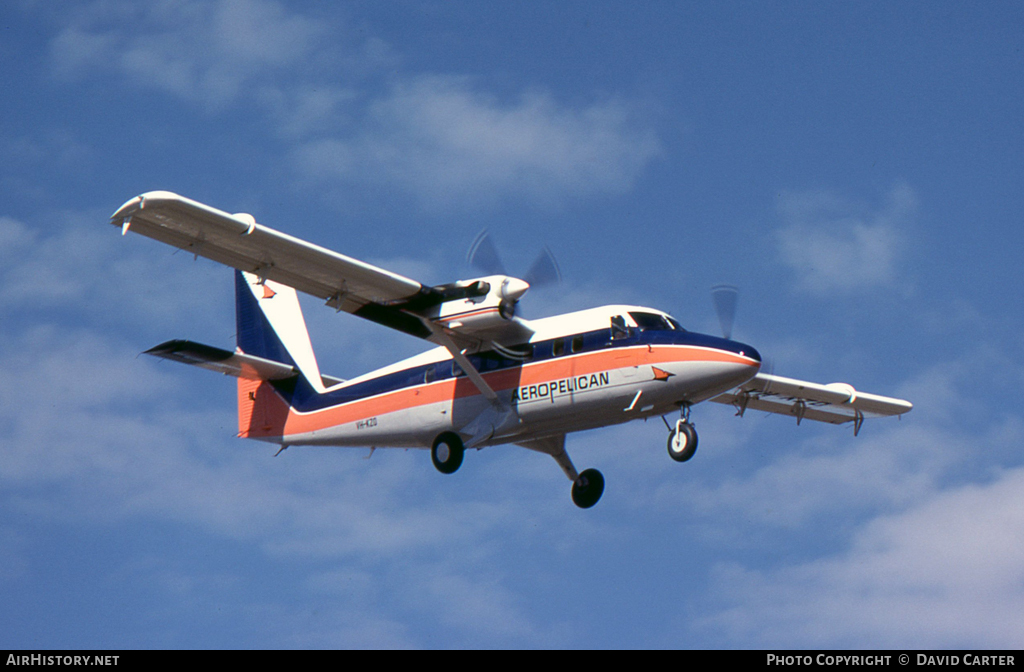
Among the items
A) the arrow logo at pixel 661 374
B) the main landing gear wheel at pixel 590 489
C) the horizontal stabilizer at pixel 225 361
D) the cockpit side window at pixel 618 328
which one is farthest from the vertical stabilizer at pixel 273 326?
Result: the arrow logo at pixel 661 374

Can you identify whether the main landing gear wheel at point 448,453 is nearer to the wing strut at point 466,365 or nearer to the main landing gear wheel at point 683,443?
the wing strut at point 466,365

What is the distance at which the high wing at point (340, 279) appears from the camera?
22469 millimetres

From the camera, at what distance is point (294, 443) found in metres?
28.6

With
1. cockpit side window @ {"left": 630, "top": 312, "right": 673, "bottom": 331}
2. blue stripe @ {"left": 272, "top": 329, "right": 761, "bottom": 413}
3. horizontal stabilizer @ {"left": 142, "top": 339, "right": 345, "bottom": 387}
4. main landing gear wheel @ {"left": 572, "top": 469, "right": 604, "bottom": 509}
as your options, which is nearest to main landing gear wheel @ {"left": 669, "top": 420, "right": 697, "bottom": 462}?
blue stripe @ {"left": 272, "top": 329, "right": 761, "bottom": 413}

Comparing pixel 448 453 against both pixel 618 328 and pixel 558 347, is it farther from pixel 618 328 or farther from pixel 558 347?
pixel 618 328

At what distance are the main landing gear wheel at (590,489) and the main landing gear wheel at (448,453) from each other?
340 centimetres

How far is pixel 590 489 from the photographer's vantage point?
2730cm
